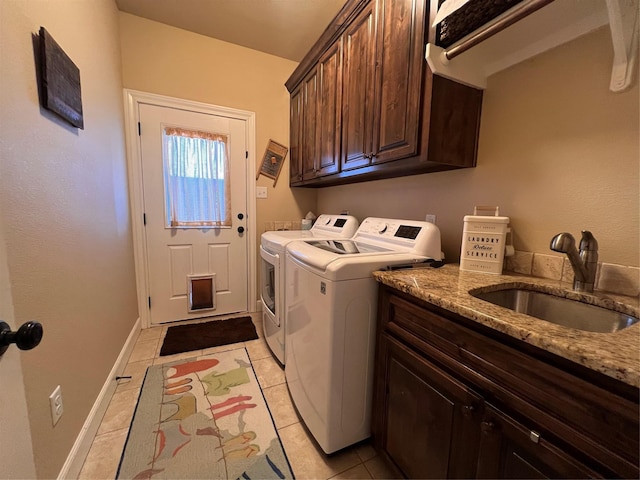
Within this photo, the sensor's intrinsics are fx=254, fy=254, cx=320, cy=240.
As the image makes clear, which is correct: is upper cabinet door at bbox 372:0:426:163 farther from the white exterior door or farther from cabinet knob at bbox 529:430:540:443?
the white exterior door

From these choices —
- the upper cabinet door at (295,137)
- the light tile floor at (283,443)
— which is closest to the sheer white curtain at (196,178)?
the upper cabinet door at (295,137)

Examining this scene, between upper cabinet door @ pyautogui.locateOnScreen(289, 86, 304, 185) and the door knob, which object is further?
upper cabinet door @ pyautogui.locateOnScreen(289, 86, 304, 185)

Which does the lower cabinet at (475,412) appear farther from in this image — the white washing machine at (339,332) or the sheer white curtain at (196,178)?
the sheer white curtain at (196,178)

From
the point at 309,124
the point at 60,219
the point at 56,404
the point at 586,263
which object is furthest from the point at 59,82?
the point at 586,263

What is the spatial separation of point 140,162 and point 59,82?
1.40 m

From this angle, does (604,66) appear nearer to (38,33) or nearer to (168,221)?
(38,33)

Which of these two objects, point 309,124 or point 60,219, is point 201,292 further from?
point 309,124

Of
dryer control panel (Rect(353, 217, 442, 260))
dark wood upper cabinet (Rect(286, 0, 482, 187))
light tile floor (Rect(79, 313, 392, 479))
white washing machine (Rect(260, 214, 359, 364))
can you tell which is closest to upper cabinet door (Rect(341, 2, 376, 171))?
dark wood upper cabinet (Rect(286, 0, 482, 187))

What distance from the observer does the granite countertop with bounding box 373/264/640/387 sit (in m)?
0.48

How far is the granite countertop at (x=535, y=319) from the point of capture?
478 millimetres

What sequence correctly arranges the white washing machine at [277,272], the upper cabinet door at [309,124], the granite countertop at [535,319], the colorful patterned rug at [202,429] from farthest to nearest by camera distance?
the upper cabinet door at [309,124]
the white washing machine at [277,272]
the colorful patterned rug at [202,429]
the granite countertop at [535,319]

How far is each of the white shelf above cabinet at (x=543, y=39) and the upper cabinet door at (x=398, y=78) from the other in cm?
14

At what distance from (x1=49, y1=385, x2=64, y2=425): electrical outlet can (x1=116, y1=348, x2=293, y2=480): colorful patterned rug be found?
15.7 inches

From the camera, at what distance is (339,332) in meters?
1.09
